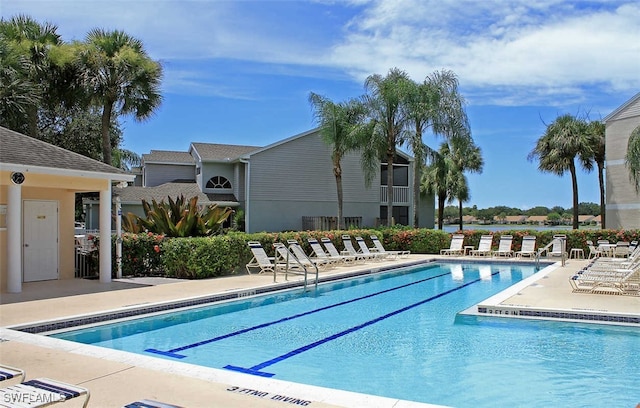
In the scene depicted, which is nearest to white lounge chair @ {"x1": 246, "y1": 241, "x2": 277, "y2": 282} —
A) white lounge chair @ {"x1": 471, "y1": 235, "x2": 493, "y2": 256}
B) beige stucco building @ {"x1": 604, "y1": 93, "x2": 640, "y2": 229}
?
white lounge chair @ {"x1": 471, "y1": 235, "x2": 493, "y2": 256}

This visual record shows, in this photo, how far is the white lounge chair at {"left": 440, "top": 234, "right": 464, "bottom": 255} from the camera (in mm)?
23672

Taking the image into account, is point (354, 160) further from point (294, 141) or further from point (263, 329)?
point (263, 329)

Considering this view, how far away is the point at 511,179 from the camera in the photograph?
1382 inches

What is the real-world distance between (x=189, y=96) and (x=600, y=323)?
72.5 ft

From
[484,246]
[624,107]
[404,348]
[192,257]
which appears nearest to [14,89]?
[192,257]

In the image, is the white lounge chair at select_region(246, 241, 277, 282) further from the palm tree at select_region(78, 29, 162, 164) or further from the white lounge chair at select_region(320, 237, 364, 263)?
the palm tree at select_region(78, 29, 162, 164)

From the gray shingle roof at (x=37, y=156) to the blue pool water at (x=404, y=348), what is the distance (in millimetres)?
4691

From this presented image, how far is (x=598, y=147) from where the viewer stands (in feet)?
112

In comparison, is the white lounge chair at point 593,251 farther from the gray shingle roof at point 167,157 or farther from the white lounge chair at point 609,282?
the gray shingle roof at point 167,157

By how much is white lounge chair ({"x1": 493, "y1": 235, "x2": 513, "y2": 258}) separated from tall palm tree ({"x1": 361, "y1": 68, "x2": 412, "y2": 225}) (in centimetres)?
688

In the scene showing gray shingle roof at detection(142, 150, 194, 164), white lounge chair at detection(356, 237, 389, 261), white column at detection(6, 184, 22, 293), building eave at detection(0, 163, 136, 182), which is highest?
gray shingle roof at detection(142, 150, 194, 164)

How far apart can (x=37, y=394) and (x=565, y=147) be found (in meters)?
33.8

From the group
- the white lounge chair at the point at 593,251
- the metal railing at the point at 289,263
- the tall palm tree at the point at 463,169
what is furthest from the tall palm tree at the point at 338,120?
the tall palm tree at the point at 463,169
